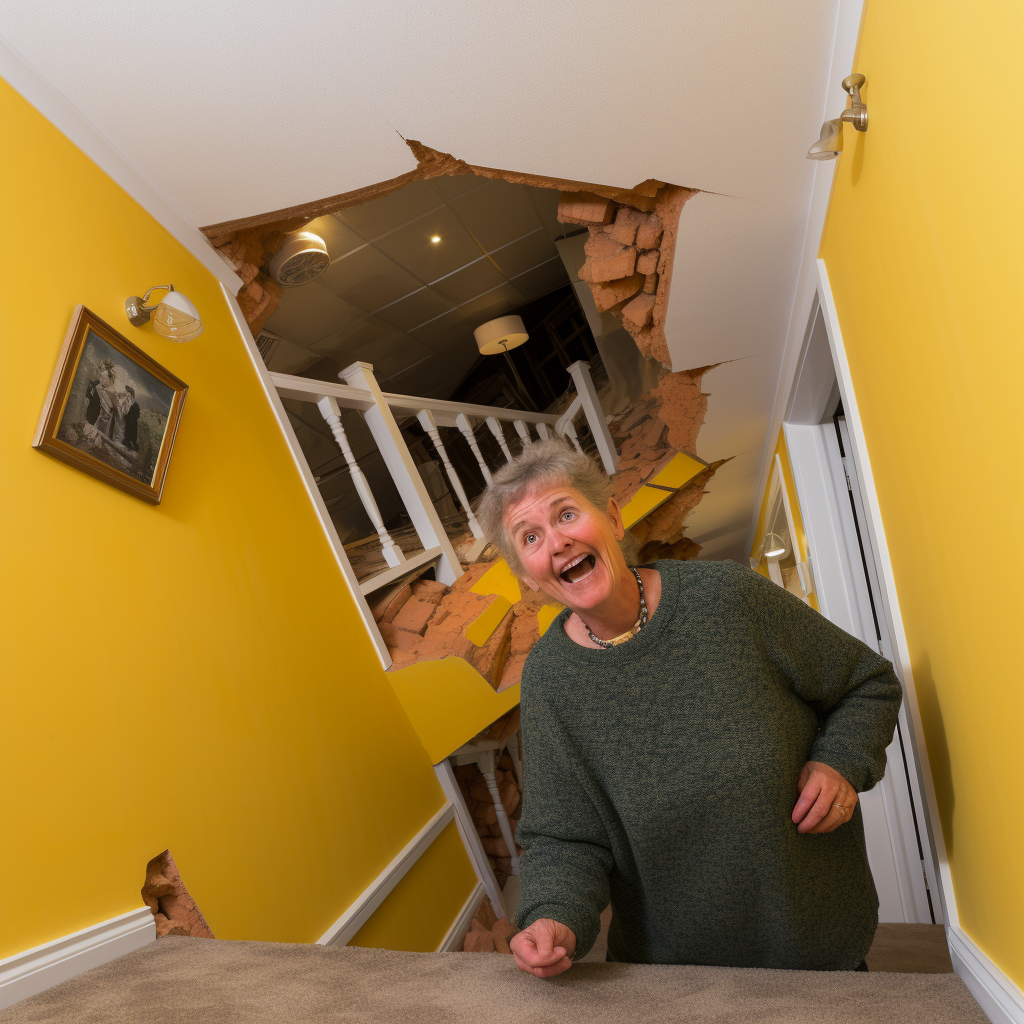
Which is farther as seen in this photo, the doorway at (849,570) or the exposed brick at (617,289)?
the exposed brick at (617,289)

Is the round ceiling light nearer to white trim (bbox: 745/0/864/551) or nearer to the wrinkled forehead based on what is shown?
white trim (bbox: 745/0/864/551)

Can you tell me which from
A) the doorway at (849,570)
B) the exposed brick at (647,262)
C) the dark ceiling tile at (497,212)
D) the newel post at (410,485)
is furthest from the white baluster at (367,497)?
the doorway at (849,570)

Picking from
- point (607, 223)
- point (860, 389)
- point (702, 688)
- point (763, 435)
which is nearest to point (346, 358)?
point (763, 435)

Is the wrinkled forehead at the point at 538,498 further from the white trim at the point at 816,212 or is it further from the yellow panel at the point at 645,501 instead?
the yellow panel at the point at 645,501

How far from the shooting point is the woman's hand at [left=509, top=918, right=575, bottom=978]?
1351 millimetres

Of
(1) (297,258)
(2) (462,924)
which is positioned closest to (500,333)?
(1) (297,258)

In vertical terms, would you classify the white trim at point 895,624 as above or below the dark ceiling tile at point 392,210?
below

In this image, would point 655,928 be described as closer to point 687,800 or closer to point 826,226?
point 687,800

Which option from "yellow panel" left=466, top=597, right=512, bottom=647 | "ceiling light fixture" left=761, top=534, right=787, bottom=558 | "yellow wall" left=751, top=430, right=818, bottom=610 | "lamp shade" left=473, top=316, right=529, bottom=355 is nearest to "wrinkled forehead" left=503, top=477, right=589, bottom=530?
"yellow panel" left=466, top=597, right=512, bottom=647

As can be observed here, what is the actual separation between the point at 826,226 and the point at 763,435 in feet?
8.45

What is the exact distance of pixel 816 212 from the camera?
2605mm

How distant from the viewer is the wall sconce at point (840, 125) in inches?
67.6

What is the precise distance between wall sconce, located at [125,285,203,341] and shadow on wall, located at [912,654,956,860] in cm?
230

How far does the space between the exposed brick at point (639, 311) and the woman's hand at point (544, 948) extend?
2.79m
